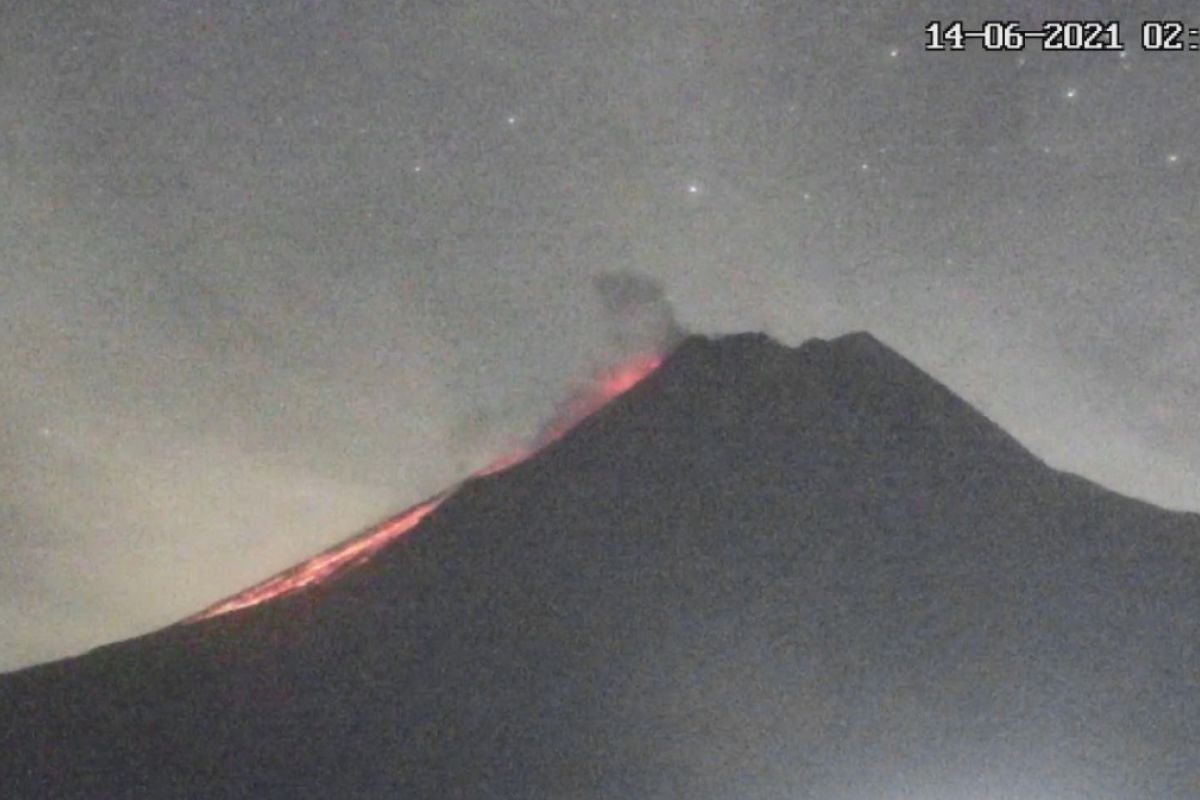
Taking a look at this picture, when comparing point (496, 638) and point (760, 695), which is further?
point (496, 638)

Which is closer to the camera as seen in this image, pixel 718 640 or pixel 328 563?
pixel 718 640

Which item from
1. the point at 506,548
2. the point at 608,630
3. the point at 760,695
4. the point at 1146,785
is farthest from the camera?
the point at 506,548

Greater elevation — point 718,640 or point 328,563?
point 328,563

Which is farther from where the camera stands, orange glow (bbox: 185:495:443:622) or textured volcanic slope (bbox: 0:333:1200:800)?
orange glow (bbox: 185:495:443:622)

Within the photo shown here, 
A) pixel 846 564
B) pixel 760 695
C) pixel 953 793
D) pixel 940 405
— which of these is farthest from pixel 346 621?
pixel 940 405

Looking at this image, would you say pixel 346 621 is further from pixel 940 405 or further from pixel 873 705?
pixel 940 405

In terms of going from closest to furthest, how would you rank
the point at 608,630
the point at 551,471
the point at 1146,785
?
the point at 1146,785, the point at 608,630, the point at 551,471

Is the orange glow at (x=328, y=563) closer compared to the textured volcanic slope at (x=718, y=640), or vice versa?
the textured volcanic slope at (x=718, y=640)

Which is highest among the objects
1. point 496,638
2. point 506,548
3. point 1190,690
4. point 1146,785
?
point 506,548
